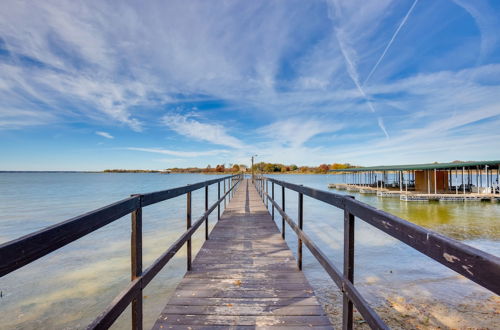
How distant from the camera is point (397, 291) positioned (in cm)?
474

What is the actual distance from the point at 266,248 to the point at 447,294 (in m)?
3.70

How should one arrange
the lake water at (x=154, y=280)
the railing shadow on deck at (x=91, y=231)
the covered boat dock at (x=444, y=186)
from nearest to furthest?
the railing shadow on deck at (x=91, y=231), the lake water at (x=154, y=280), the covered boat dock at (x=444, y=186)

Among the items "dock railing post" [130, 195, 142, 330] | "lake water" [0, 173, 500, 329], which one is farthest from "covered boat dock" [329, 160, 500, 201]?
"dock railing post" [130, 195, 142, 330]

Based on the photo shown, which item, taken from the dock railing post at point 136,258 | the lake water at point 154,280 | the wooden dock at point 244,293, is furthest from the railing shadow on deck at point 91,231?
the lake water at point 154,280

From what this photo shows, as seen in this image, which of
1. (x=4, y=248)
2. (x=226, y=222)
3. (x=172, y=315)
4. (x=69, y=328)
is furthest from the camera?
(x=226, y=222)

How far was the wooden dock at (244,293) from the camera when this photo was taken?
2.08 meters

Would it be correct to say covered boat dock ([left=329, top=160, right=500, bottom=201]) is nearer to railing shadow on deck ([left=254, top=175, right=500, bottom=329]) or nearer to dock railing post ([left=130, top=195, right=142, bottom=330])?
railing shadow on deck ([left=254, top=175, right=500, bottom=329])

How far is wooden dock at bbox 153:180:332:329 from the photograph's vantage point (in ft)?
6.82

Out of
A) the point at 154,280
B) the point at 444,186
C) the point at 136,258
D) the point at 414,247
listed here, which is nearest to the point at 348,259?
the point at 414,247

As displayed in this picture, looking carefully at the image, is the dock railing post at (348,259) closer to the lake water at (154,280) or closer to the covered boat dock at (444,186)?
the lake water at (154,280)

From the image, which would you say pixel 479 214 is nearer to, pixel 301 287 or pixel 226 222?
pixel 226 222

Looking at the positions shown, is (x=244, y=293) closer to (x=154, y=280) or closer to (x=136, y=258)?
(x=136, y=258)

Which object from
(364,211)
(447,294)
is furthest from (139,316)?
(447,294)

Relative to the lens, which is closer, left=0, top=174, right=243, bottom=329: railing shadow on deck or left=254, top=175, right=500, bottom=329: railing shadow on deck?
left=254, top=175, right=500, bottom=329: railing shadow on deck
